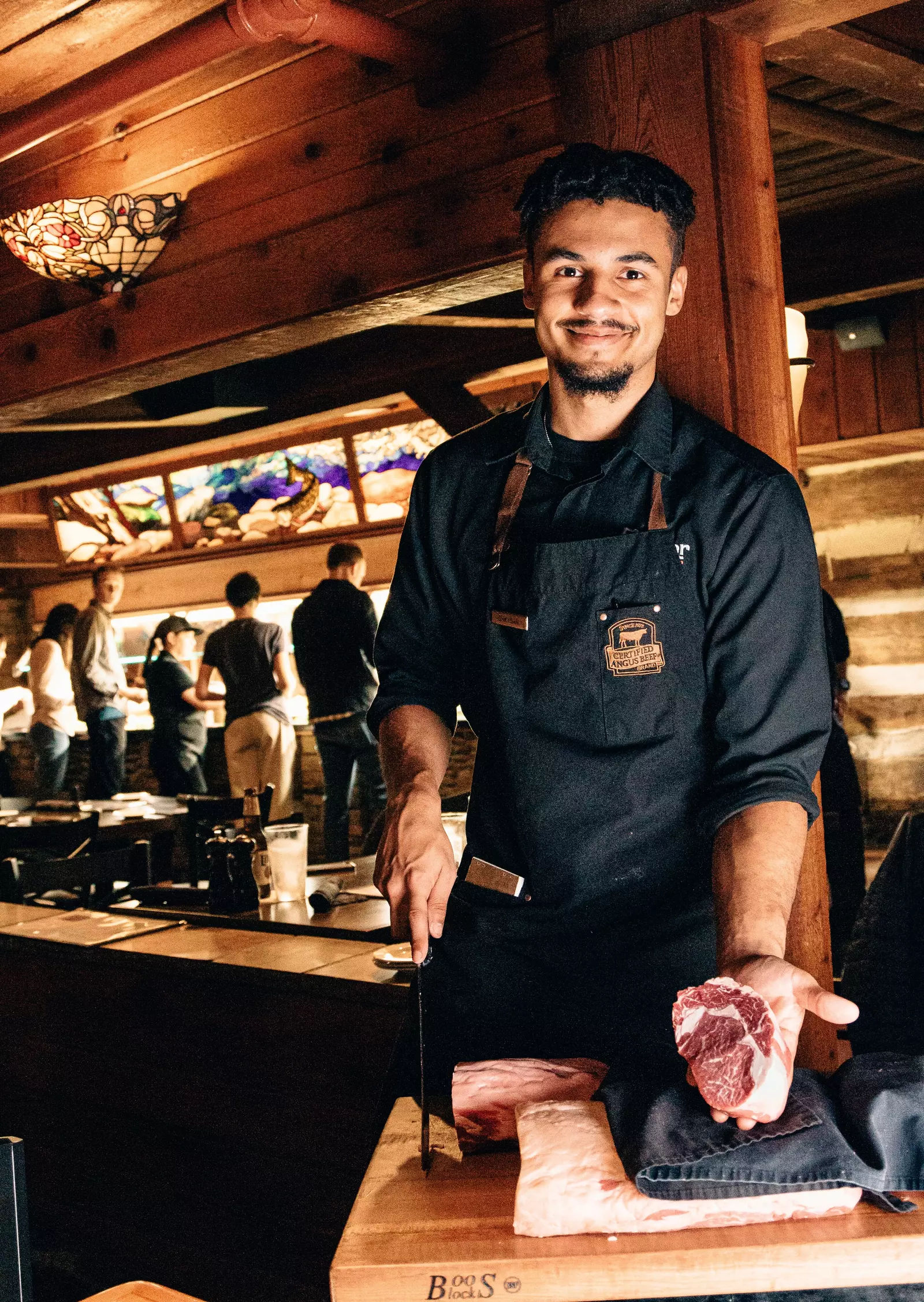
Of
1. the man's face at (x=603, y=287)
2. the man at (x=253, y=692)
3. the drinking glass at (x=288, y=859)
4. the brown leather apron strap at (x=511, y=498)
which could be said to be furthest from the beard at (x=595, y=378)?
the man at (x=253, y=692)

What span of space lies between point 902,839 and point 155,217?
2.40 meters

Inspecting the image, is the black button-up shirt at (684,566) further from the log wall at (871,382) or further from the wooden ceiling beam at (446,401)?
the log wall at (871,382)

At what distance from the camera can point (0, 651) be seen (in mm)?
10781

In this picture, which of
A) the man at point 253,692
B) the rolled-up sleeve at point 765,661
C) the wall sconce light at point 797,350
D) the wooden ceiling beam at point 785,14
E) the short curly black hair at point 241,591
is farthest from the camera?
the short curly black hair at point 241,591

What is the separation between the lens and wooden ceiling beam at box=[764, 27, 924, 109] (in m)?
2.38

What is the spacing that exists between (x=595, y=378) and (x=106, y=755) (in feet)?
23.1

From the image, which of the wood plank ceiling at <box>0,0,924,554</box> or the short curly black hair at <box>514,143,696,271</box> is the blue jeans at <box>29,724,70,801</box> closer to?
the wood plank ceiling at <box>0,0,924,554</box>

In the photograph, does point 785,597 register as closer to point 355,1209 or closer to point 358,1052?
point 355,1209

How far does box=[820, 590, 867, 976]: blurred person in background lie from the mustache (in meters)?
3.16

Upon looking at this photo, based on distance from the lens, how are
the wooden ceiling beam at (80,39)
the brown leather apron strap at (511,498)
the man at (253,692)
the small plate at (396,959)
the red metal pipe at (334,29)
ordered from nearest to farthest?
the brown leather apron strap at (511,498)
the red metal pipe at (334,29)
the small plate at (396,959)
the wooden ceiling beam at (80,39)
the man at (253,692)

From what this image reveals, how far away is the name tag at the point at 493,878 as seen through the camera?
1786 mm

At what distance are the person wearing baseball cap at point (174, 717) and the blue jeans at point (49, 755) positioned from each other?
1.07 metres

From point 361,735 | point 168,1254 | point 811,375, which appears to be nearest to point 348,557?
point 361,735

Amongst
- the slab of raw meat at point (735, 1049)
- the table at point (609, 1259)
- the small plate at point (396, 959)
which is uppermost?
the slab of raw meat at point (735, 1049)
